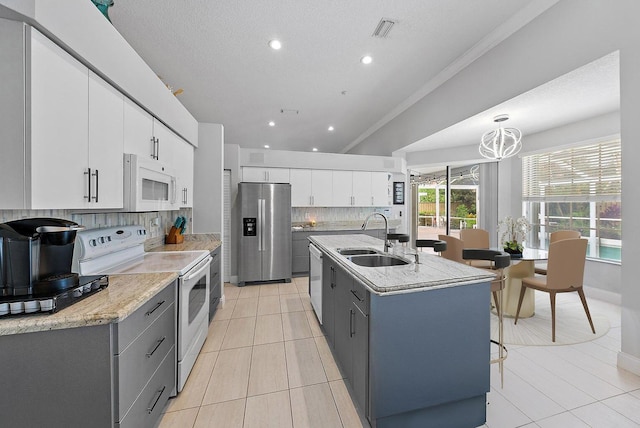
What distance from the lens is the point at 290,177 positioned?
202 inches

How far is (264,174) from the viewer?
16.4 ft

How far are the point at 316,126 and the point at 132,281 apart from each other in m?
5.13

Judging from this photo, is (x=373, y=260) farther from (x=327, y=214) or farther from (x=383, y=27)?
(x=327, y=214)

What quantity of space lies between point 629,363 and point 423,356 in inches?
80.4

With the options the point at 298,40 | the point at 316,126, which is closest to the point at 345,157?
the point at 316,126

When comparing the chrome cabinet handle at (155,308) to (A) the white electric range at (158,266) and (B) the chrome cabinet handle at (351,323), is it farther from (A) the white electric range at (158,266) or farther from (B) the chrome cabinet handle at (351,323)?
(B) the chrome cabinet handle at (351,323)

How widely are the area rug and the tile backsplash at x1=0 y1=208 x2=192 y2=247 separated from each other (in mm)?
3737

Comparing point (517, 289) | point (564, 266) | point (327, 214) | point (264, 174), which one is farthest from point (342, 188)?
point (564, 266)

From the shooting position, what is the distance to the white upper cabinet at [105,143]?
1.49m

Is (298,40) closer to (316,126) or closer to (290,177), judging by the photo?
(290,177)

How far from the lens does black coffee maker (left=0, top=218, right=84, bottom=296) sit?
105 cm

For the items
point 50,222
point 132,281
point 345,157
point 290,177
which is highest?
point 345,157

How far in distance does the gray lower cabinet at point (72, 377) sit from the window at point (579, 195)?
5.40m

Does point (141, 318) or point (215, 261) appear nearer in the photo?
point (141, 318)
